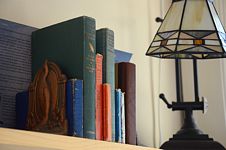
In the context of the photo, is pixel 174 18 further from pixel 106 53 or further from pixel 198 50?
pixel 106 53

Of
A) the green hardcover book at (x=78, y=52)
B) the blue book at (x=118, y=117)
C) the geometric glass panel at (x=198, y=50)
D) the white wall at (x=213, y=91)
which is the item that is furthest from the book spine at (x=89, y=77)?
the white wall at (x=213, y=91)

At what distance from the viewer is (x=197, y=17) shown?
1375mm

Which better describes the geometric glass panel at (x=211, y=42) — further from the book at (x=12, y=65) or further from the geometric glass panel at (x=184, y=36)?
the book at (x=12, y=65)

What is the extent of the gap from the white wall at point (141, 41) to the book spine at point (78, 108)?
1.46 feet

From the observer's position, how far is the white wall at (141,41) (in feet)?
4.86

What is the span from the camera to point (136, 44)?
1.73 metres

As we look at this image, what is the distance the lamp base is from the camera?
139 cm

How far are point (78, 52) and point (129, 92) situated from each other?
0.23m

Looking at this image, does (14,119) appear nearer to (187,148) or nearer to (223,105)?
(187,148)

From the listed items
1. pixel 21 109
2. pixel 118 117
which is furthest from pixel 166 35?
pixel 21 109

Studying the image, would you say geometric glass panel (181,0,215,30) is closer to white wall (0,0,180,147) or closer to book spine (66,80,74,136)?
white wall (0,0,180,147)

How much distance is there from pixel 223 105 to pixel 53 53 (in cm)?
106

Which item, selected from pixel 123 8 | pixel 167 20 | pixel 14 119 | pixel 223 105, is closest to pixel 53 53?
pixel 14 119

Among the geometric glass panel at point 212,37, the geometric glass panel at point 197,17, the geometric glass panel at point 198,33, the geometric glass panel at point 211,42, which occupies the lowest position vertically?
the geometric glass panel at point 211,42
